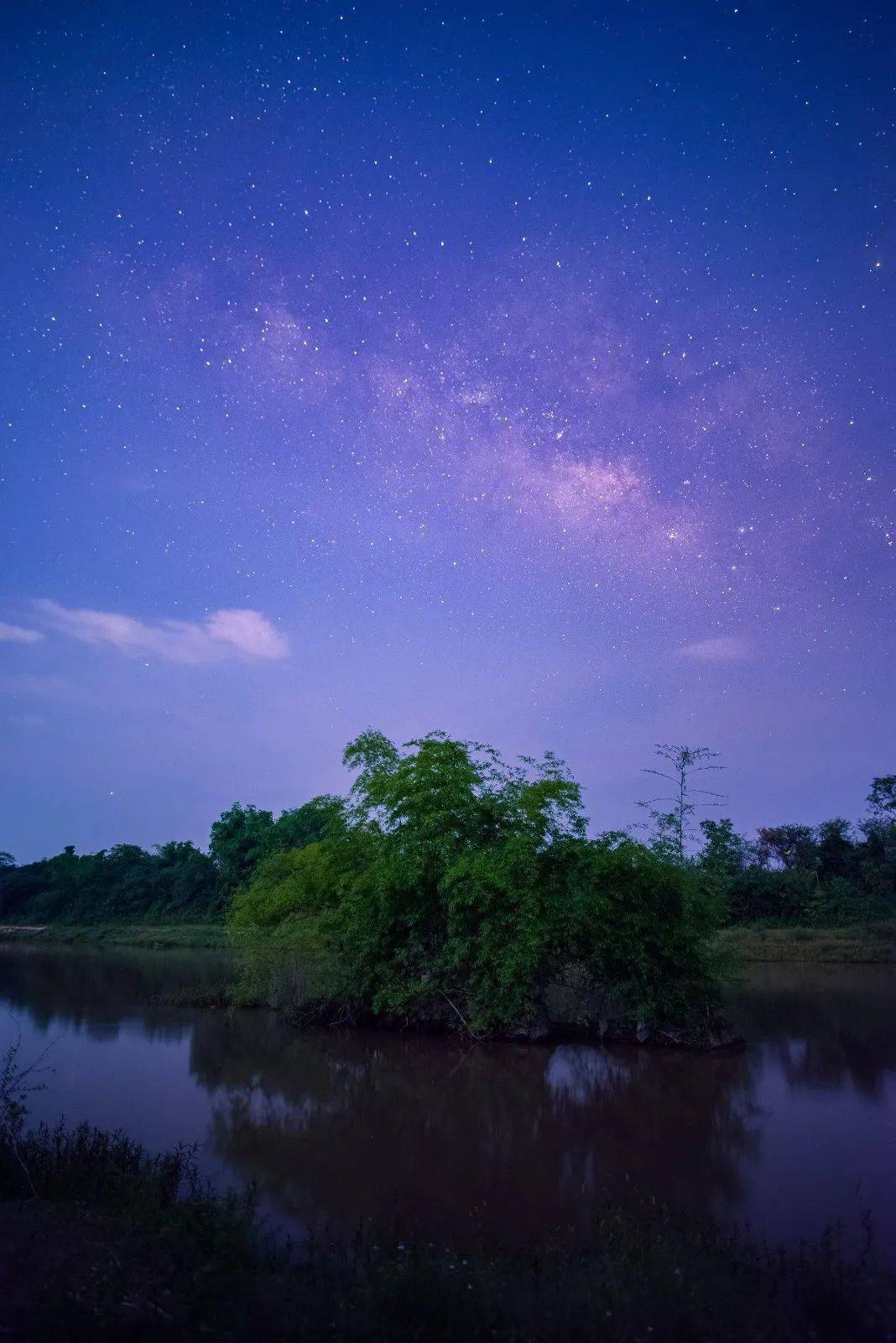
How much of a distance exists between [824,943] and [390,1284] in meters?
44.9

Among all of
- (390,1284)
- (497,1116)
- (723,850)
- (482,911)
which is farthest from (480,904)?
(723,850)

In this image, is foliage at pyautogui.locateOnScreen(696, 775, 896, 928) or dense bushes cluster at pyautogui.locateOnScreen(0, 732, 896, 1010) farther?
foliage at pyautogui.locateOnScreen(696, 775, 896, 928)

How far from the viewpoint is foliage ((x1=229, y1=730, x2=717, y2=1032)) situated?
19.6m

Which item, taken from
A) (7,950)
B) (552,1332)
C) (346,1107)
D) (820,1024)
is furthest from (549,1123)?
(7,950)

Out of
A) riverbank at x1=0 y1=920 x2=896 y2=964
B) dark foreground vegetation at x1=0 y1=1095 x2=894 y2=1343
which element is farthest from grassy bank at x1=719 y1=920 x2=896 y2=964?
dark foreground vegetation at x1=0 y1=1095 x2=894 y2=1343

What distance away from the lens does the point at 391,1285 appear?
19.4 feet

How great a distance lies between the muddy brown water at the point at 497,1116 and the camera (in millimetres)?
9828

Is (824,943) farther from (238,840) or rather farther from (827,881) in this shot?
(238,840)

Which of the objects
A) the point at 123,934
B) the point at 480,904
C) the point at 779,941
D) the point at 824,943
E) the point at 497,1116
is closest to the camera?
the point at 497,1116

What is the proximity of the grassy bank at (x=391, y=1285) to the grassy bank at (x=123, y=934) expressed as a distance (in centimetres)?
5206

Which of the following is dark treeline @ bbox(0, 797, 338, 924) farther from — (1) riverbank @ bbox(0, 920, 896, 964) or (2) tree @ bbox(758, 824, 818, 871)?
(2) tree @ bbox(758, 824, 818, 871)

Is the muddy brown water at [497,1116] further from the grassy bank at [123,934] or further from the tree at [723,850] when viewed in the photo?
the grassy bank at [123,934]

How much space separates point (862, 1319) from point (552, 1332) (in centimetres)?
271

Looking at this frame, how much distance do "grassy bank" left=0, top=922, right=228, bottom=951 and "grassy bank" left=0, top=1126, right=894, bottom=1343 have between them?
2050 inches
